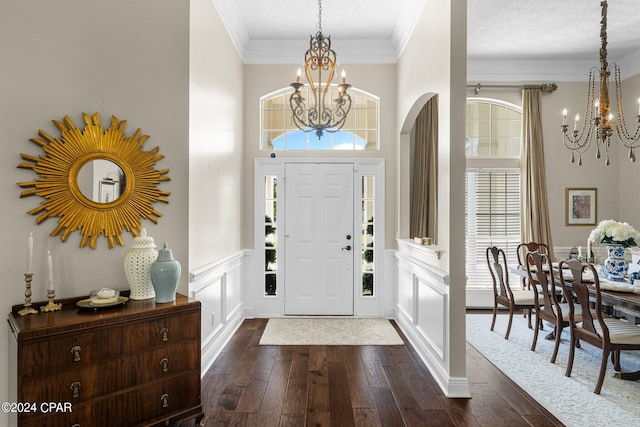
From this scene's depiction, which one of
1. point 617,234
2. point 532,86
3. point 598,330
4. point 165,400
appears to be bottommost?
point 165,400

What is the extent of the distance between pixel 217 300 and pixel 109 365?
1765 millimetres

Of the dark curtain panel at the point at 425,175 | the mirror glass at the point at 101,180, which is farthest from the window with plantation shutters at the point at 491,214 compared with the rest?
the mirror glass at the point at 101,180

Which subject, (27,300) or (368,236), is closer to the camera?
(27,300)

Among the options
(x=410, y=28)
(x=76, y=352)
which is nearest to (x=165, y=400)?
(x=76, y=352)

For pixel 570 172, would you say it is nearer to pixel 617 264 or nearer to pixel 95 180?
pixel 617 264

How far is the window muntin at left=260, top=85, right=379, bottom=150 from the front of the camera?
5199 mm

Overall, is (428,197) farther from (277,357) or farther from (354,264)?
(277,357)

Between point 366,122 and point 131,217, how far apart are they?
350 centimetres

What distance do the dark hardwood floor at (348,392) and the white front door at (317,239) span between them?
1212 millimetres

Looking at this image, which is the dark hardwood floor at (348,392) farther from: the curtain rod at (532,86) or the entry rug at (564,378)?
the curtain rod at (532,86)

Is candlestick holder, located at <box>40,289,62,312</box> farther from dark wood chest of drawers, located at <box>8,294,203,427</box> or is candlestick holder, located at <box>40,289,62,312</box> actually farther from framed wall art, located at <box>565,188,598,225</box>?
framed wall art, located at <box>565,188,598,225</box>

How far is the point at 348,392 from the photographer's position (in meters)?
2.98

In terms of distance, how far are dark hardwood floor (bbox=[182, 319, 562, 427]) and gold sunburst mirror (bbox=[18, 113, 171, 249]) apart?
1528mm

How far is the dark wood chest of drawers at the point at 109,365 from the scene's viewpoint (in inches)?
73.9
